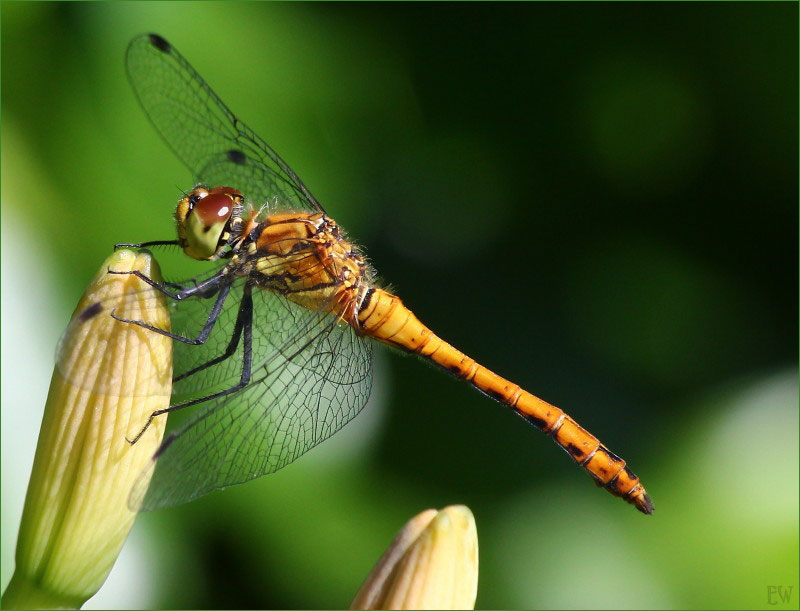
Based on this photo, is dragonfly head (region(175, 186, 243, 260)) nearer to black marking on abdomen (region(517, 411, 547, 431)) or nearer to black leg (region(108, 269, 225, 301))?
black leg (region(108, 269, 225, 301))

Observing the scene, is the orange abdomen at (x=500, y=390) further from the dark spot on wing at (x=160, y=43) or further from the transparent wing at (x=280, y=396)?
the dark spot on wing at (x=160, y=43)

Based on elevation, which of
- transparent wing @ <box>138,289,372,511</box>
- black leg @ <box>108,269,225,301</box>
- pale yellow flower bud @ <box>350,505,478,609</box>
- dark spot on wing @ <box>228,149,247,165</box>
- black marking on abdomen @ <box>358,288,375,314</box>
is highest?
dark spot on wing @ <box>228,149,247,165</box>

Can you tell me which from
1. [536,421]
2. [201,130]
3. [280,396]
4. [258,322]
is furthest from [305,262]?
[536,421]

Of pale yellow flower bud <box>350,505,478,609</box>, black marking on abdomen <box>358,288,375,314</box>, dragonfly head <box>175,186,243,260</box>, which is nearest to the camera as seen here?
pale yellow flower bud <box>350,505,478,609</box>

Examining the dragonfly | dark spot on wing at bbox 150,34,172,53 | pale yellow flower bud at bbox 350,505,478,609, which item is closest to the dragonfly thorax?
the dragonfly

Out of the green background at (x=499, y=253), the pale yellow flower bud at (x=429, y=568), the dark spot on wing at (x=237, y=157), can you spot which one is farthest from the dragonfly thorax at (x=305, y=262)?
the pale yellow flower bud at (x=429, y=568)

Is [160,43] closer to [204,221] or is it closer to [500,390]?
[204,221]

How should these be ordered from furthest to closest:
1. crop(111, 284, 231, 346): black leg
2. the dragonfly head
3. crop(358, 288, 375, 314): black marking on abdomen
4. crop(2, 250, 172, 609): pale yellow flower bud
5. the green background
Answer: the green background < crop(358, 288, 375, 314): black marking on abdomen < the dragonfly head < crop(111, 284, 231, 346): black leg < crop(2, 250, 172, 609): pale yellow flower bud

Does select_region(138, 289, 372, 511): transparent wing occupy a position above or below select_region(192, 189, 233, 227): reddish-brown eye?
below
